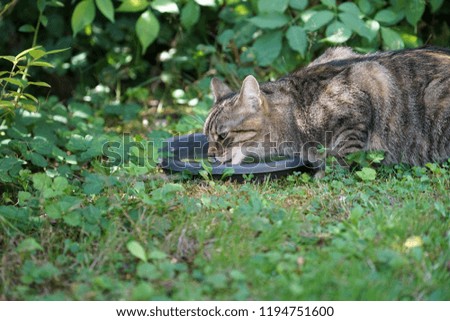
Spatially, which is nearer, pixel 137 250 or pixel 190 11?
pixel 137 250

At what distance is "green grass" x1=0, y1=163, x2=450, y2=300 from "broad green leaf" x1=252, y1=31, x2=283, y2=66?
189 centimetres

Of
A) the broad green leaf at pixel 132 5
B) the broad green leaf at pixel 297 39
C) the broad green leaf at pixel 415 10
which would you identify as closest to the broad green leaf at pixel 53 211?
the broad green leaf at pixel 132 5

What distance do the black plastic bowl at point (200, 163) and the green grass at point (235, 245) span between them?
0.32 meters

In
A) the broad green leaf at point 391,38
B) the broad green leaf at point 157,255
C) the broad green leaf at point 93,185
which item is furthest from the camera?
the broad green leaf at point 391,38

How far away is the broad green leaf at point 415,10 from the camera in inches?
207

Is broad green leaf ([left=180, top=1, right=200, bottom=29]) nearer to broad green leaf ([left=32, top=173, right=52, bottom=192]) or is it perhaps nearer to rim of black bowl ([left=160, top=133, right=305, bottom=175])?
rim of black bowl ([left=160, top=133, right=305, bottom=175])

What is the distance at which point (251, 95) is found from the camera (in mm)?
4422

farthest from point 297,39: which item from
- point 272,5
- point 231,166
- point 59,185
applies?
point 59,185

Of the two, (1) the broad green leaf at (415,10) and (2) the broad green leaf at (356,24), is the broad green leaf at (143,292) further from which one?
(1) the broad green leaf at (415,10)

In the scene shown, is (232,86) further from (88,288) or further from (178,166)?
(88,288)

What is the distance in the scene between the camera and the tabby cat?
14.4 feet

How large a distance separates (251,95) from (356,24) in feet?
4.29

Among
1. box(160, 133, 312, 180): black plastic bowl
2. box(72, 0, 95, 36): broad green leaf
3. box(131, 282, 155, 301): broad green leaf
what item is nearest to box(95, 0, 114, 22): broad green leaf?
box(72, 0, 95, 36): broad green leaf

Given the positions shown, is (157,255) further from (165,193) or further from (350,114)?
(350,114)
